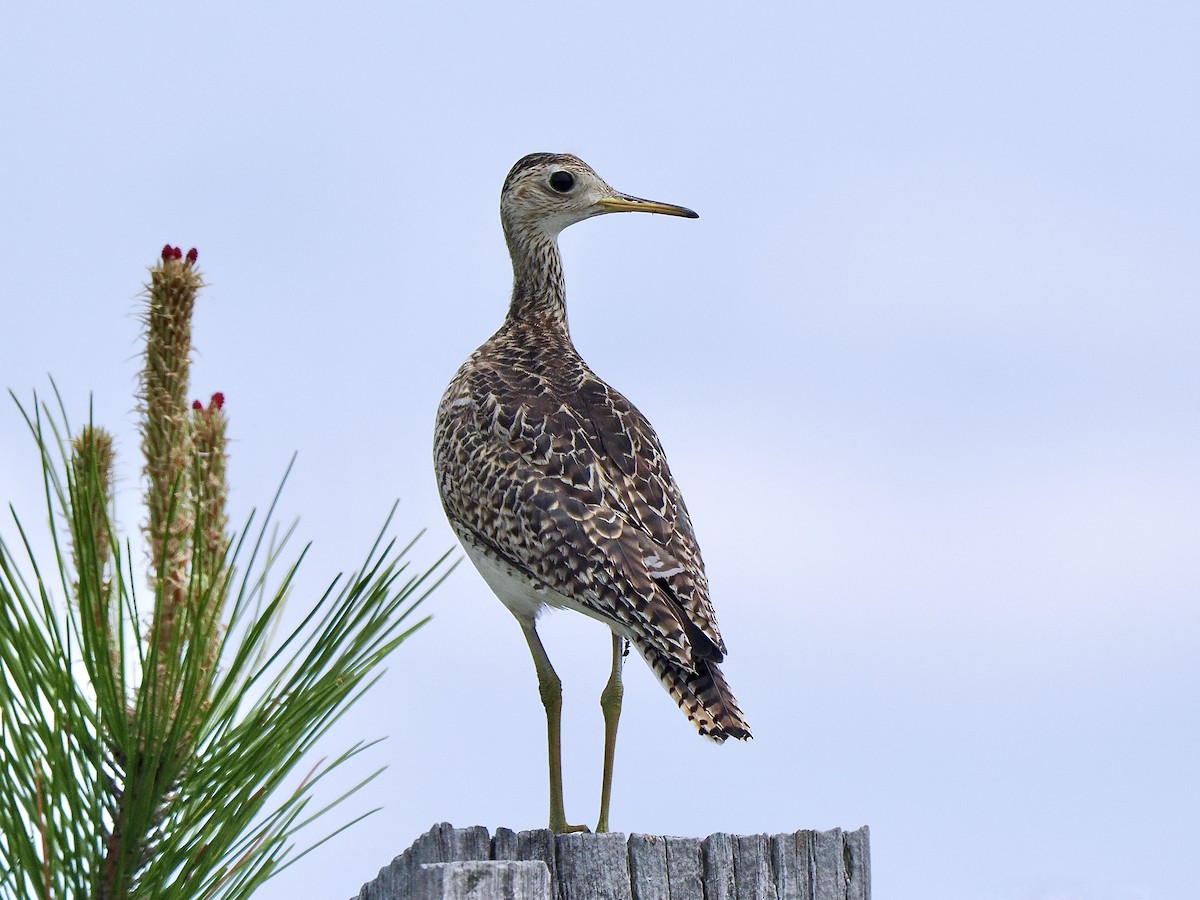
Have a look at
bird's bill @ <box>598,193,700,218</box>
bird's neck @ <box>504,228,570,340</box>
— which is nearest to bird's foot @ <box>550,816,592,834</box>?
bird's neck @ <box>504,228,570,340</box>

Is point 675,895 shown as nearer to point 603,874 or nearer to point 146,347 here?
point 603,874

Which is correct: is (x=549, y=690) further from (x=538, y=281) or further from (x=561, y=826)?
(x=538, y=281)

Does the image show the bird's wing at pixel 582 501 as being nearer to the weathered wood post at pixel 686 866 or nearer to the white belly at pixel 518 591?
the white belly at pixel 518 591

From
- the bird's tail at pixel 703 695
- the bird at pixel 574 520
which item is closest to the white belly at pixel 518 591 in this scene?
the bird at pixel 574 520

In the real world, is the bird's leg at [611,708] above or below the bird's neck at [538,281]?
below

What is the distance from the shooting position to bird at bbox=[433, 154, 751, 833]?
624cm

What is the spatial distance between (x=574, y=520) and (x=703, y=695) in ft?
3.65

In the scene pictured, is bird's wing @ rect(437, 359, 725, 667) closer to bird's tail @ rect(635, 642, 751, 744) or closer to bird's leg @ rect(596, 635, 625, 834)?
bird's tail @ rect(635, 642, 751, 744)

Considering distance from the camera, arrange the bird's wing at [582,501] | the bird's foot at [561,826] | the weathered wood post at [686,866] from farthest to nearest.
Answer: the bird's foot at [561,826]
the bird's wing at [582,501]
the weathered wood post at [686,866]

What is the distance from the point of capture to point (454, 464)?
294 inches

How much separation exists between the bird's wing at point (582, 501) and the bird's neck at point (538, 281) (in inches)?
43.4

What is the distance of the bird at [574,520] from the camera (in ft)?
20.5

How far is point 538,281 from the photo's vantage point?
8.95 metres

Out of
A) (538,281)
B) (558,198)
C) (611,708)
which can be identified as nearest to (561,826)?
(611,708)
